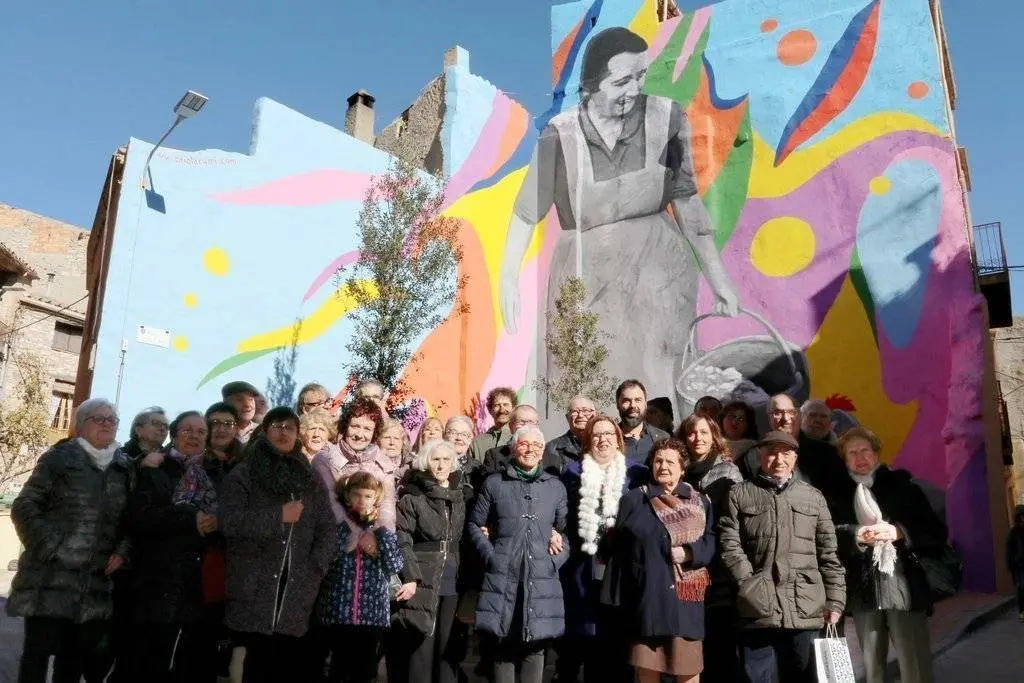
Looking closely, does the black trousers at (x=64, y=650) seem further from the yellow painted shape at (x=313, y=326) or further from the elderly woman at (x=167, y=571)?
the yellow painted shape at (x=313, y=326)

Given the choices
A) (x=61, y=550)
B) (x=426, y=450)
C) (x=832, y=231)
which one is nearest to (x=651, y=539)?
(x=426, y=450)

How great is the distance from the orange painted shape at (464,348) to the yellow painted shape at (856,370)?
550 centimetres

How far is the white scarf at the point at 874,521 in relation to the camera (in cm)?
426

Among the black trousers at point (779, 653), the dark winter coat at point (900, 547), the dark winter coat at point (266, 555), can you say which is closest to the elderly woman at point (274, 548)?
the dark winter coat at point (266, 555)

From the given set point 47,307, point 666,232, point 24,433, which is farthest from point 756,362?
point 47,307

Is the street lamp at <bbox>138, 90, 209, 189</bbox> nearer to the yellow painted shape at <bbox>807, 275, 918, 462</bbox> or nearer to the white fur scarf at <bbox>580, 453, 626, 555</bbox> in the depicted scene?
the white fur scarf at <bbox>580, 453, 626, 555</bbox>

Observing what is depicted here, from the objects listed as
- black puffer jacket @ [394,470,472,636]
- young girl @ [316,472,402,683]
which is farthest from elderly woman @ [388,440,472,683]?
young girl @ [316,472,402,683]

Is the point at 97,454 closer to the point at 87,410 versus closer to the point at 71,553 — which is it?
the point at 87,410

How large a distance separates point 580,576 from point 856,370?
8.42 m

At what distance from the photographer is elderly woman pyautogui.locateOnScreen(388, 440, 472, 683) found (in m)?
4.50

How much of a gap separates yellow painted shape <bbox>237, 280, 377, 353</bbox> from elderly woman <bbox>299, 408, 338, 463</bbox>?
6.68 meters

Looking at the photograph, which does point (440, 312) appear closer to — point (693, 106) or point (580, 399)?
point (693, 106)

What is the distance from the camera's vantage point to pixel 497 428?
6.07 metres

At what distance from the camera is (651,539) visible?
413 cm
